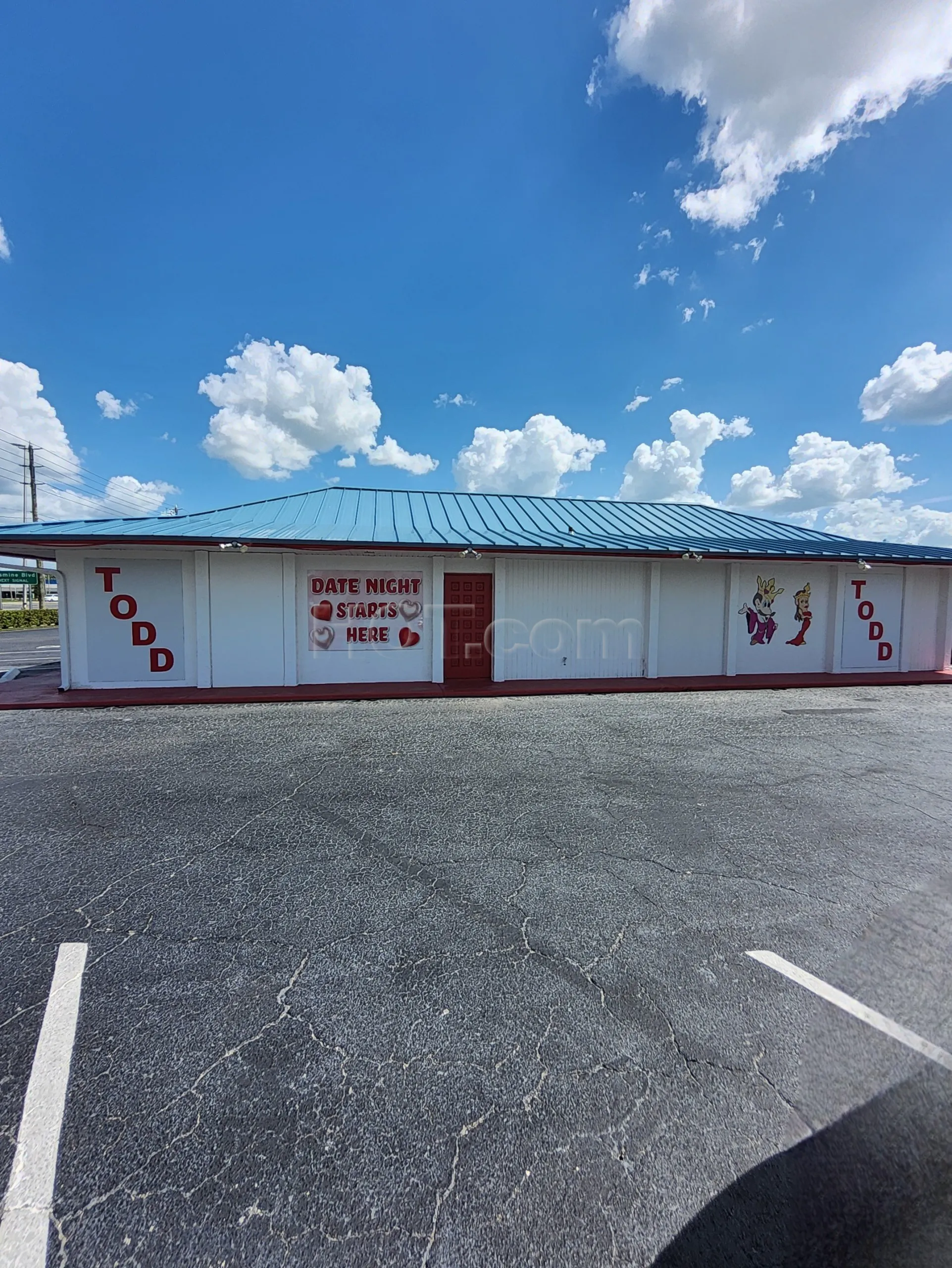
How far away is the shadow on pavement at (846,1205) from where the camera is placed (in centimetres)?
168

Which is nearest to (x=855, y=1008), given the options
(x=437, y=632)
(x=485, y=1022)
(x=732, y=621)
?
(x=485, y=1022)

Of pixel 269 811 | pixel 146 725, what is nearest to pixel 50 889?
pixel 269 811

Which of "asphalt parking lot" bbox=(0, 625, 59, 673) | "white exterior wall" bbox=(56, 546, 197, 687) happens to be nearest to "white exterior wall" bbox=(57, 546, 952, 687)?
"white exterior wall" bbox=(56, 546, 197, 687)

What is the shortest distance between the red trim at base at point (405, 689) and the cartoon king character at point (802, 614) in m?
0.89

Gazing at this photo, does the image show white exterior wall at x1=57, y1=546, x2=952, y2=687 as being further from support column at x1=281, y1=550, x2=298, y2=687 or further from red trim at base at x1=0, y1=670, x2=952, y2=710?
red trim at base at x1=0, y1=670, x2=952, y2=710

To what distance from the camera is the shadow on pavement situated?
66.2 inches

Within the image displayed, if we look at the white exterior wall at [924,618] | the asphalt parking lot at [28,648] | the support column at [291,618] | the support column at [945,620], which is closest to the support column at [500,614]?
the support column at [291,618]

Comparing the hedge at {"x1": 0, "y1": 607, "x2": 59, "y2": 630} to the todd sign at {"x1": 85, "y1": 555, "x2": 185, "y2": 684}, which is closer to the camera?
the todd sign at {"x1": 85, "y1": 555, "x2": 185, "y2": 684}

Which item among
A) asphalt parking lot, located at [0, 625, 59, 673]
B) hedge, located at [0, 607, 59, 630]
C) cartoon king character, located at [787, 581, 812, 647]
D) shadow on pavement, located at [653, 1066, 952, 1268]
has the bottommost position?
shadow on pavement, located at [653, 1066, 952, 1268]

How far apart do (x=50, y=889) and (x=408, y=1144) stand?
3216mm

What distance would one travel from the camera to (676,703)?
10.5 m

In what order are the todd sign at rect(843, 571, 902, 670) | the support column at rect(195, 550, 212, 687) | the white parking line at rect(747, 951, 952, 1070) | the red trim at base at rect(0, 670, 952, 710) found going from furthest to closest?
the todd sign at rect(843, 571, 902, 670) < the support column at rect(195, 550, 212, 687) < the red trim at base at rect(0, 670, 952, 710) < the white parking line at rect(747, 951, 952, 1070)

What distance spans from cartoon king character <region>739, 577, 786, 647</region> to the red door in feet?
21.8

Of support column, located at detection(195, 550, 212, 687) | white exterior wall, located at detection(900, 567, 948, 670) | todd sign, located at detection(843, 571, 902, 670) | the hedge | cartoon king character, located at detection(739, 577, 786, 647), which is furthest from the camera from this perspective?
the hedge
